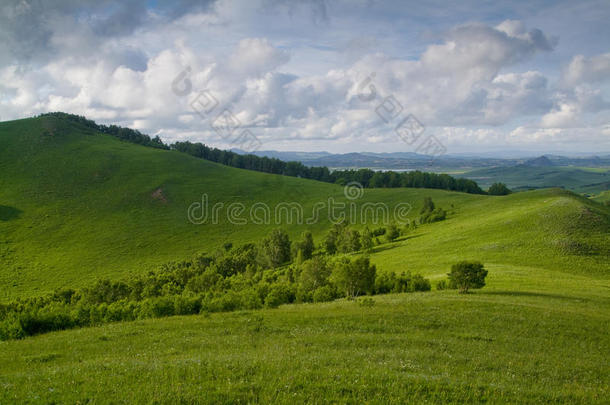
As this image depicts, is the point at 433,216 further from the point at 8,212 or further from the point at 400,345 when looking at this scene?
the point at 8,212

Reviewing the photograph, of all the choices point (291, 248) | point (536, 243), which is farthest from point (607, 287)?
point (291, 248)

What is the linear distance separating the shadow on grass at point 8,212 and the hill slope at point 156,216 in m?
0.24

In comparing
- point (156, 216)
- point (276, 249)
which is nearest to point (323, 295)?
point (276, 249)

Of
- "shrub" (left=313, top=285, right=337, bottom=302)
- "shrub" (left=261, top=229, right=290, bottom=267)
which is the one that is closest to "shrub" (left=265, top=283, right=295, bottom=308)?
"shrub" (left=313, top=285, right=337, bottom=302)

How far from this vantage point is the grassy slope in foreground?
9.39m

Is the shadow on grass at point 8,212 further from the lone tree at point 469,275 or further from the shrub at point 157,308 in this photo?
the lone tree at point 469,275

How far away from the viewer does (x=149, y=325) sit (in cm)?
1967

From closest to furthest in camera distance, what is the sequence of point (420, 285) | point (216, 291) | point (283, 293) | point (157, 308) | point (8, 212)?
point (157, 308) → point (283, 293) → point (420, 285) → point (216, 291) → point (8, 212)

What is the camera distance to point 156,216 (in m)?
107

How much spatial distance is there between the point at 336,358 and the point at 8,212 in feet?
403

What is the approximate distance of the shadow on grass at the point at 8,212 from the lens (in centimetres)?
9769

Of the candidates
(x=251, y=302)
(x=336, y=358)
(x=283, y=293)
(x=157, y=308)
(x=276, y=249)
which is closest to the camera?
(x=336, y=358)

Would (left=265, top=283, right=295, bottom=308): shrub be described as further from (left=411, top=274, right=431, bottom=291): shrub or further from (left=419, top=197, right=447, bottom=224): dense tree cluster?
(left=419, top=197, right=447, bottom=224): dense tree cluster

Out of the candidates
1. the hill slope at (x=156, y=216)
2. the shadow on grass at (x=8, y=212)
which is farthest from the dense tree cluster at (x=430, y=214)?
the shadow on grass at (x=8, y=212)
